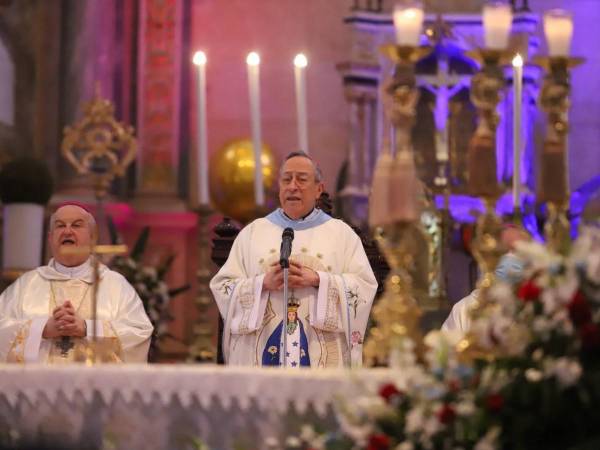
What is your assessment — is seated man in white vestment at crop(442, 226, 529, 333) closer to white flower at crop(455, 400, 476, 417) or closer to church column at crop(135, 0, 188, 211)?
white flower at crop(455, 400, 476, 417)

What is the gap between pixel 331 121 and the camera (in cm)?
1477

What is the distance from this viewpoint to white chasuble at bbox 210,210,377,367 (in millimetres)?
7477

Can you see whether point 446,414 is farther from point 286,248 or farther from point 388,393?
point 286,248

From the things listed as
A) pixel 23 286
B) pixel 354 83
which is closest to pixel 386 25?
pixel 354 83

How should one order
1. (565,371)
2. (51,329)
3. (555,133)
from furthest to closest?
(51,329) < (555,133) < (565,371)

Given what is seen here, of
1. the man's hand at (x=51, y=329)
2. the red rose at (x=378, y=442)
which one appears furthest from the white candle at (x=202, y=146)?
the red rose at (x=378, y=442)

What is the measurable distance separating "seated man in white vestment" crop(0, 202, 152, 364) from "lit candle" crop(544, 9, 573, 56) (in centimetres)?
281

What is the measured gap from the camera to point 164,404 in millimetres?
5316

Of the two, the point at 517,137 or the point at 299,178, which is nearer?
the point at 517,137

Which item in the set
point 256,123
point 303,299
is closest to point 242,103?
point 256,123

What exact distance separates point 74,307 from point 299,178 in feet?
4.29

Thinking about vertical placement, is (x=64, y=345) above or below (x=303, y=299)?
below

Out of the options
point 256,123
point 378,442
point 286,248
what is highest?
point 256,123

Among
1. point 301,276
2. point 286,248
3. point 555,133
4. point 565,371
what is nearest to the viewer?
point 565,371
